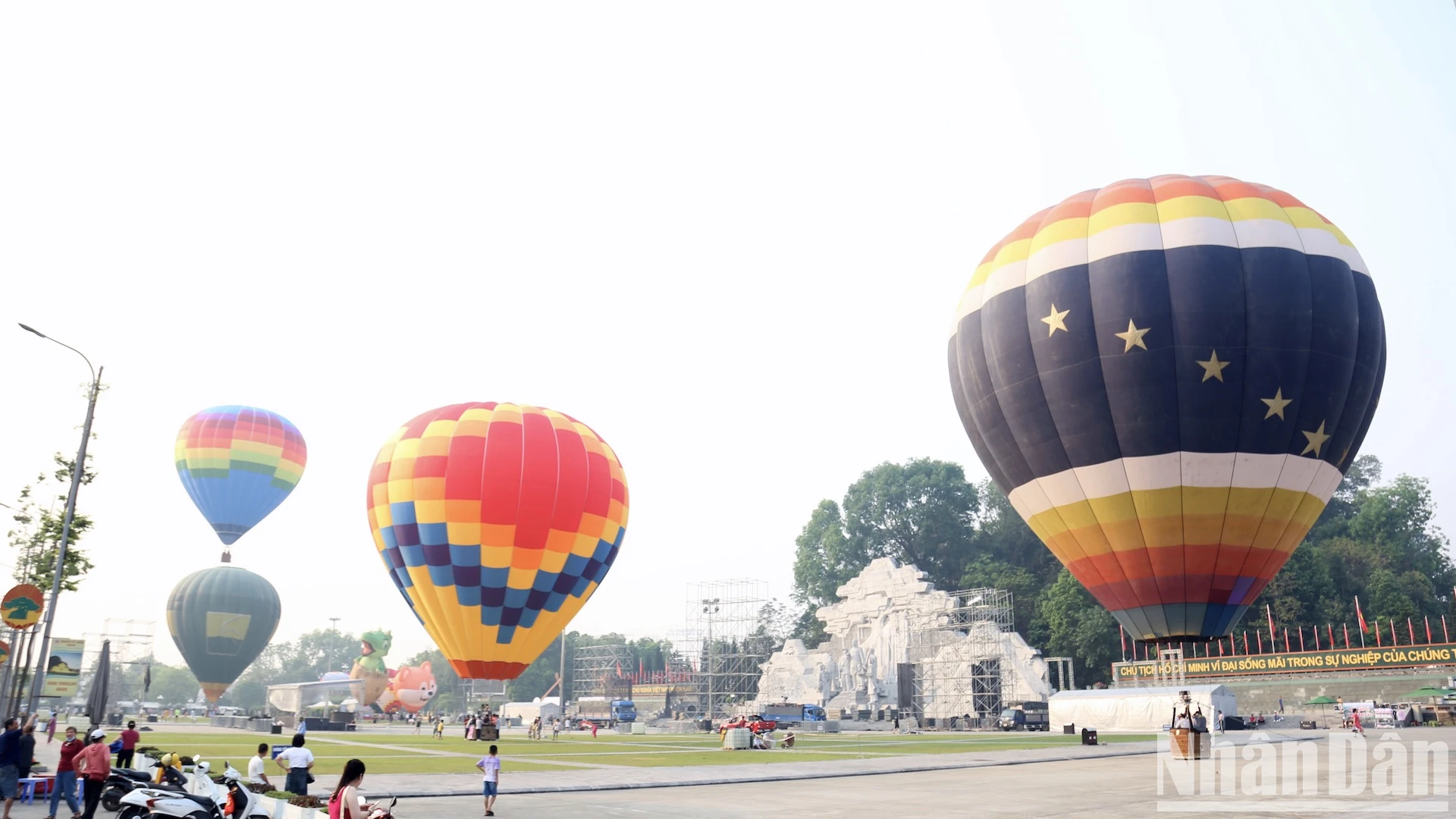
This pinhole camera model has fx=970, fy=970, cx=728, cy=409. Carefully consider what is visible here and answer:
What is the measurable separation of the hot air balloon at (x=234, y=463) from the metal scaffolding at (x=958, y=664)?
45126 millimetres

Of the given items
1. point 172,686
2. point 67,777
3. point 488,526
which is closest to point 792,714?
point 488,526

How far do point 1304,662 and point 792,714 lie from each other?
3233cm

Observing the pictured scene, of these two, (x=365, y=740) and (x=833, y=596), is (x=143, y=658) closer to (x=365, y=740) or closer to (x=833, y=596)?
(x=833, y=596)

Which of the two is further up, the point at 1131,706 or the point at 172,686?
the point at 1131,706

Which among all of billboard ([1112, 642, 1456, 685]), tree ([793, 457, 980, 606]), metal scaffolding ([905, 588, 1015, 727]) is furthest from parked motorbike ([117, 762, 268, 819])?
tree ([793, 457, 980, 606])

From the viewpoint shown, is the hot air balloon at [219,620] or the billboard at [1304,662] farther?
the hot air balloon at [219,620]

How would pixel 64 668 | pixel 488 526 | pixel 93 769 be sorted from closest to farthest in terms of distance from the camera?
pixel 93 769 < pixel 64 668 < pixel 488 526

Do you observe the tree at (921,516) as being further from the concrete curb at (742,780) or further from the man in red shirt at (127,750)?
the man in red shirt at (127,750)

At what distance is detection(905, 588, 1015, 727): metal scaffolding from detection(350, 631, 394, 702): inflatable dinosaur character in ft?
143

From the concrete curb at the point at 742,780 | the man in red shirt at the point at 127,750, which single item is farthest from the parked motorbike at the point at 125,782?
the concrete curb at the point at 742,780

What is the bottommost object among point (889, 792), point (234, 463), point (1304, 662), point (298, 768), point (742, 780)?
point (742, 780)

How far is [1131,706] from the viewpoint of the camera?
1804 inches

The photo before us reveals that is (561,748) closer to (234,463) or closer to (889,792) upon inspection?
(889,792)

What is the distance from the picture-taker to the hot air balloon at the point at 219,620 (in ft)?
221
